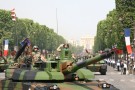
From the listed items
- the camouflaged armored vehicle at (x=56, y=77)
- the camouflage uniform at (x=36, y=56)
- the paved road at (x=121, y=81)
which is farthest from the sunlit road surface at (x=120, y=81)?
the camouflaged armored vehicle at (x=56, y=77)

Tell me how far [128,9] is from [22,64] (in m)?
49.9

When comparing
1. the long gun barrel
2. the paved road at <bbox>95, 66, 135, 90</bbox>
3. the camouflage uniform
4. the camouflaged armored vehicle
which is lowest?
the paved road at <bbox>95, 66, 135, 90</bbox>

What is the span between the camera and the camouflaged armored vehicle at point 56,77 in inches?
599

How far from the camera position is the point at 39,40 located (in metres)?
127

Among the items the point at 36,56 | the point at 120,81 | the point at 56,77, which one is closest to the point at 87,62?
the point at 56,77

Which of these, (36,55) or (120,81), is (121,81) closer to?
(120,81)

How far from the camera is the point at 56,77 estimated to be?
15.8 m

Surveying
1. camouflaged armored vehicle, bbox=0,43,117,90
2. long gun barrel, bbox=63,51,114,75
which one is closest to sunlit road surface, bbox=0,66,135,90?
camouflaged armored vehicle, bbox=0,43,117,90

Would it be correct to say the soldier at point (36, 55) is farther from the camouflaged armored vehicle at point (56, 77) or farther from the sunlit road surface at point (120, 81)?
the sunlit road surface at point (120, 81)

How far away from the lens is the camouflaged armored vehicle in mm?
15203

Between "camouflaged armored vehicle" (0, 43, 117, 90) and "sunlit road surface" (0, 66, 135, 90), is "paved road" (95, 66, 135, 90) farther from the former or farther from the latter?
"camouflaged armored vehicle" (0, 43, 117, 90)

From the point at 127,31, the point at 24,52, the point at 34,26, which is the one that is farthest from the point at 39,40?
the point at 24,52

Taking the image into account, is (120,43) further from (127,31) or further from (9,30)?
(9,30)

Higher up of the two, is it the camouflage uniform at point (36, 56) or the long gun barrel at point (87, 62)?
the camouflage uniform at point (36, 56)
